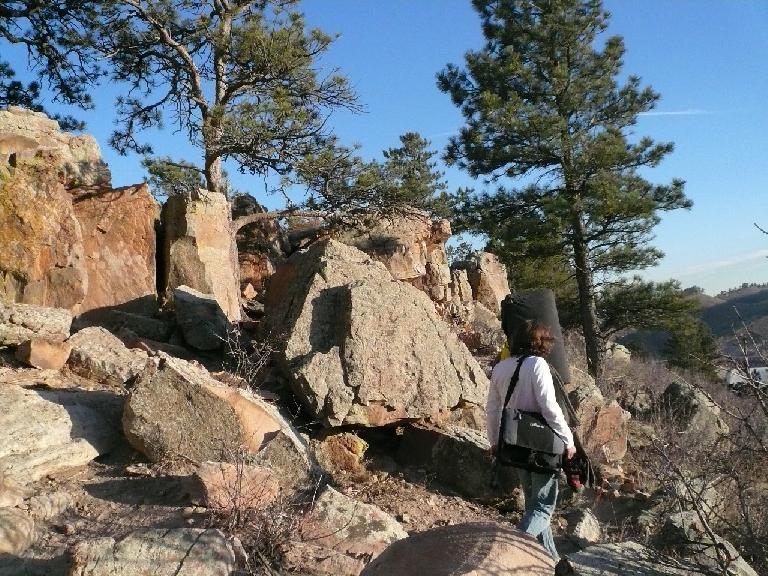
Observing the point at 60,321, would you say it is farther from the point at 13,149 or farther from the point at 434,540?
the point at 434,540

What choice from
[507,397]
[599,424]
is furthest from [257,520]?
[599,424]

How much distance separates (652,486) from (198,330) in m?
5.21

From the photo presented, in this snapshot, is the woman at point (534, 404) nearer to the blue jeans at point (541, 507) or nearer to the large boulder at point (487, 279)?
the blue jeans at point (541, 507)

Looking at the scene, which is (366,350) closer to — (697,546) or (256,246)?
(697,546)

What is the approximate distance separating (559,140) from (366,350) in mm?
9438

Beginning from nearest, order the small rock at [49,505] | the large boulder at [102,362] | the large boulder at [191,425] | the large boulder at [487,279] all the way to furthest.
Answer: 1. the small rock at [49,505]
2. the large boulder at [191,425]
3. the large boulder at [102,362]
4. the large boulder at [487,279]

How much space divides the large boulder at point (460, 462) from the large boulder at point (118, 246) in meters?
4.07

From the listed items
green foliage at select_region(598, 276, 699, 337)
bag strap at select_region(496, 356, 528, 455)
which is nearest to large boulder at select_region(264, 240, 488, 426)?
bag strap at select_region(496, 356, 528, 455)

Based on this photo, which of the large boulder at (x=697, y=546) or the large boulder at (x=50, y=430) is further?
the large boulder at (x=50, y=430)

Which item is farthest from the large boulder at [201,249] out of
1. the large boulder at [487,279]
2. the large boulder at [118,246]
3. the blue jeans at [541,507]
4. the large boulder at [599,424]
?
the large boulder at [487,279]

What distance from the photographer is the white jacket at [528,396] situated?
13.2ft

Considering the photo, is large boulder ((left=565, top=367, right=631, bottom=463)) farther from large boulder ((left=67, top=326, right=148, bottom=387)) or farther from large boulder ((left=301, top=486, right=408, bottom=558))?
large boulder ((left=67, top=326, right=148, bottom=387))

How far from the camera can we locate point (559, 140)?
1412 centimetres

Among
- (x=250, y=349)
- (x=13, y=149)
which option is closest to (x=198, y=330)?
(x=250, y=349)
